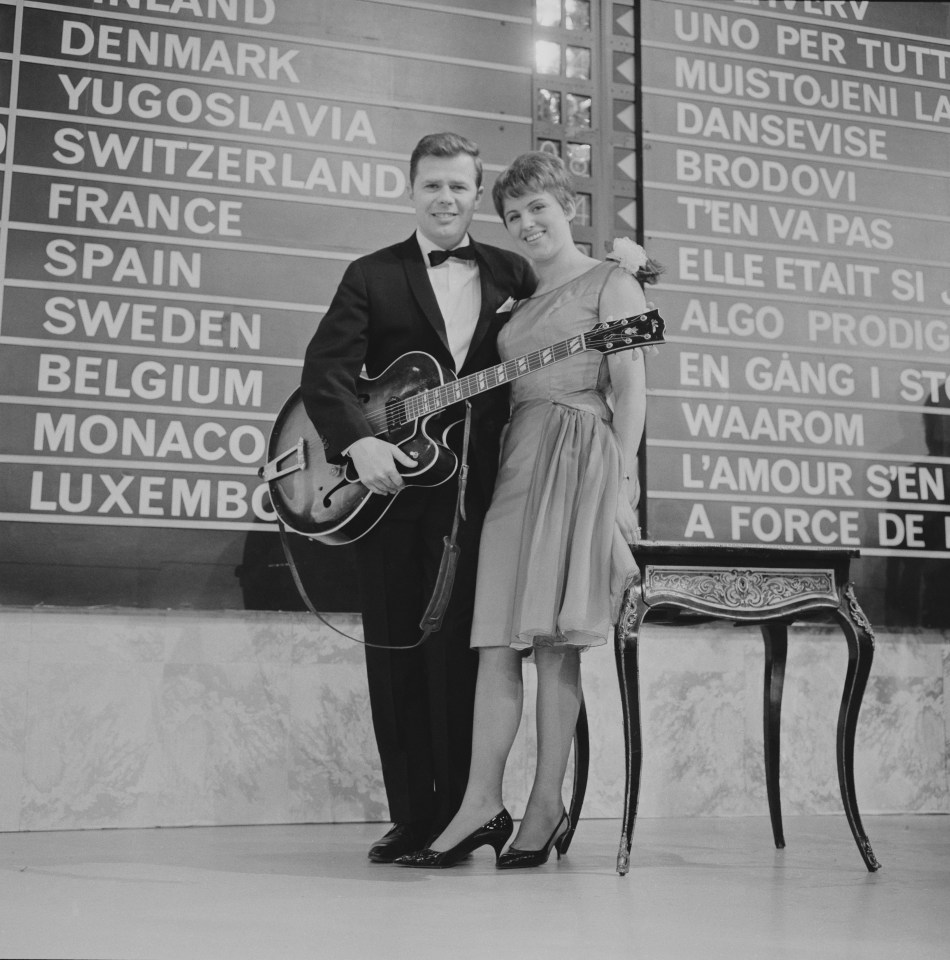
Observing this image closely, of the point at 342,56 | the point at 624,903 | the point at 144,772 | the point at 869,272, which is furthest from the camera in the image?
the point at 869,272

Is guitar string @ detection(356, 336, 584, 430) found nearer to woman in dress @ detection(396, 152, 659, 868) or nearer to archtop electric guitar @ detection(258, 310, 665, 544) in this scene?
archtop electric guitar @ detection(258, 310, 665, 544)

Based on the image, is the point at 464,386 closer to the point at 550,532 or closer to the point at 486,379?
the point at 486,379

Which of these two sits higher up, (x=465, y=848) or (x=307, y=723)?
(x=307, y=723)

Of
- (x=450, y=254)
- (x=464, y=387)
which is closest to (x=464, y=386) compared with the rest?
(x=464, y=387)

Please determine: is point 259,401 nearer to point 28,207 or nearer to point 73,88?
point 28,207

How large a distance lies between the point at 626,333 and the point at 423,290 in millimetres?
547

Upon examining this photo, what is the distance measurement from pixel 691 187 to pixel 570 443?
67.5 inches

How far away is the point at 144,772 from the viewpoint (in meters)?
3.25

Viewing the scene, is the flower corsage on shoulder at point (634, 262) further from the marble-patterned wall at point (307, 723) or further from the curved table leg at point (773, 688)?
the marble-patterned wall at point (307, 723)

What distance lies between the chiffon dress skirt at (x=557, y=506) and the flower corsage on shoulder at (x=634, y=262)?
30mm

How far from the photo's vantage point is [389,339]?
9.02 feet

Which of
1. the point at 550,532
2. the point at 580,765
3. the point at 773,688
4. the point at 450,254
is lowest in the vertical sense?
the point at 580,765

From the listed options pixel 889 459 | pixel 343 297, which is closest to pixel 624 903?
pixel 343 297

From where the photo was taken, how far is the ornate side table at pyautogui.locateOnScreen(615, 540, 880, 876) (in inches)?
97.5
